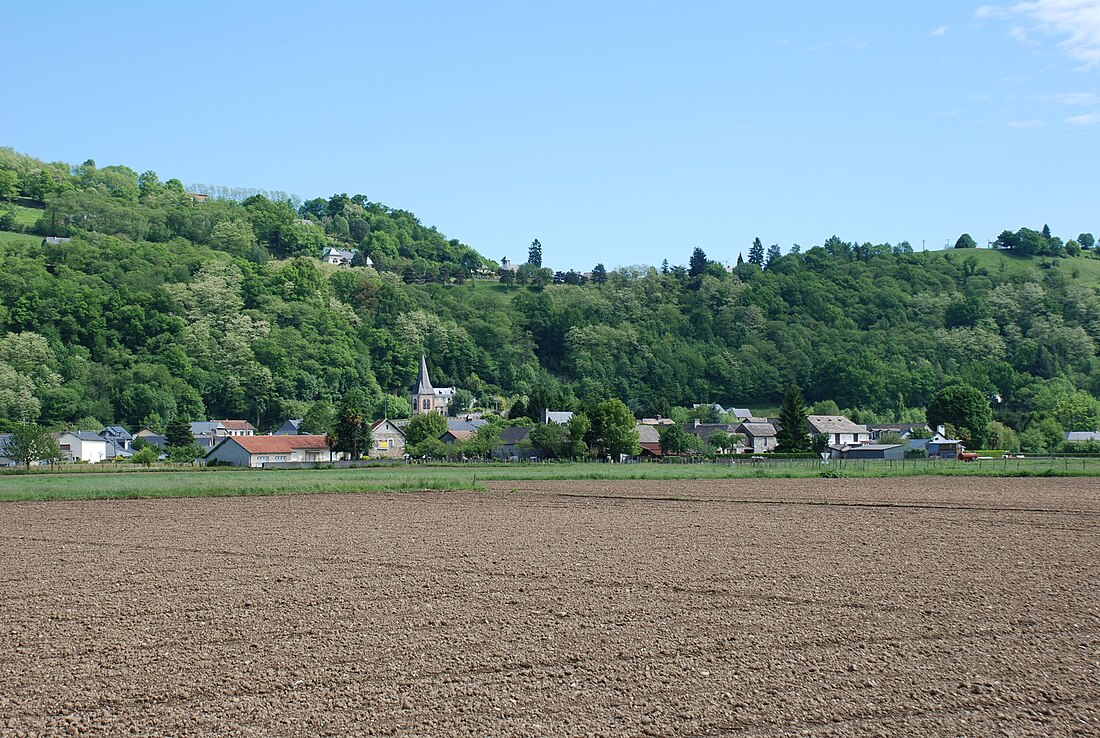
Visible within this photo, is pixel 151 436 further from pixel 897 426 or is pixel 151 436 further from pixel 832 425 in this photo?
pixel 897 426

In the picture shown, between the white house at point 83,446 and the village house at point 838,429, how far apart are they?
81542mm

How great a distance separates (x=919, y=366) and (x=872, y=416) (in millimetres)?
32716

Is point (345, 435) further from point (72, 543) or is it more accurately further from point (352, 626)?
point (352, 626)

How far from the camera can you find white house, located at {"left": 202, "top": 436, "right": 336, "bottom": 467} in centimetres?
10125

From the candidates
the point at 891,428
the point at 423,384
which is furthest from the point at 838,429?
the point at 423,384

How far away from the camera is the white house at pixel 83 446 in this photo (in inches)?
4316

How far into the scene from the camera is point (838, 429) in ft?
459

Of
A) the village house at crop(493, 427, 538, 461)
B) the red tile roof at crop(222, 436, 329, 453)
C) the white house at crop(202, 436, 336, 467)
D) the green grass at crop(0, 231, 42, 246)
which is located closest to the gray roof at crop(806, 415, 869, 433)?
the village house at crop(493, 427, 538, 461)

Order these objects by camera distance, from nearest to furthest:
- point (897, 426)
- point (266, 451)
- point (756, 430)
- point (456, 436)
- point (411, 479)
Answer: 1. point (411, 479)
2. point (266, 451)
3. point (456, 436)
4. point (756, 430)
5. point (897, 426)

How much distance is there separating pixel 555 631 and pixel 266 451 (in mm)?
90998

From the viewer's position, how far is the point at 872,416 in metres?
162

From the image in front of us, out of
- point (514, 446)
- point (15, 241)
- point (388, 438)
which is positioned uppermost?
point (15, 241)

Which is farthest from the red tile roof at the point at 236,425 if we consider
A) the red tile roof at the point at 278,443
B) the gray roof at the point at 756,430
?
the gray roof at the point at 756,430

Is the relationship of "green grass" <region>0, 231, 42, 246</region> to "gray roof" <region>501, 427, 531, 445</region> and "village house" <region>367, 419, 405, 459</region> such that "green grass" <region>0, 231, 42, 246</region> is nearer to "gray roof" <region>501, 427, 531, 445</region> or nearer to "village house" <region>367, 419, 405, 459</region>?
"village house" <region>367, 419, 405, 459</region>
